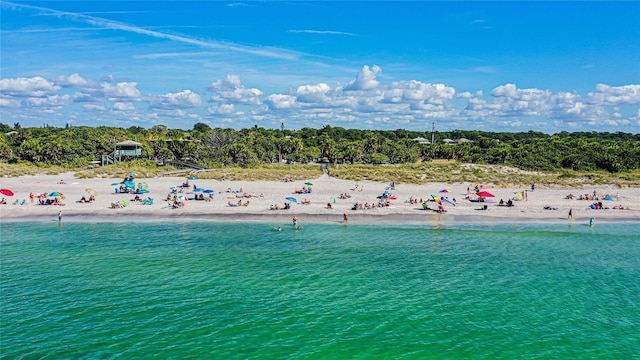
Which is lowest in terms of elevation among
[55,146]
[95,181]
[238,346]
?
[238,346]

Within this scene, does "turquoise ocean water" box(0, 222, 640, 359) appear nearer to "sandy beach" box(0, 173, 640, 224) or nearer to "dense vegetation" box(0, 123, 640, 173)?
"sandy beach" box(0, 173, 640, 224)

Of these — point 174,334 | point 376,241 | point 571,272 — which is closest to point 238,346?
point 174,334

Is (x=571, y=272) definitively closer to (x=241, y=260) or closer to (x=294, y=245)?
(x=294, y=245)

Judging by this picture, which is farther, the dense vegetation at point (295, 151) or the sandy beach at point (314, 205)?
the dense vegetation at point (295, 151)

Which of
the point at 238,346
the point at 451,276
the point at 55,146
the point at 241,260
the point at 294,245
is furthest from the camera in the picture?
the point at 55,146

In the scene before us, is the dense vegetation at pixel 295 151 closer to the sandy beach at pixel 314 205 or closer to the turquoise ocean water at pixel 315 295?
the sandy beach at pixel 314 205

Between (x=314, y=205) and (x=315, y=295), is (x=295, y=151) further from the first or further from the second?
(x=315, y=295)

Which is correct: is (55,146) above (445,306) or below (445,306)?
above

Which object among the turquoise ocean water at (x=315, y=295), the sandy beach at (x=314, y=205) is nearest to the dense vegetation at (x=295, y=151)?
the sandy beach at (x=314, y=205)
